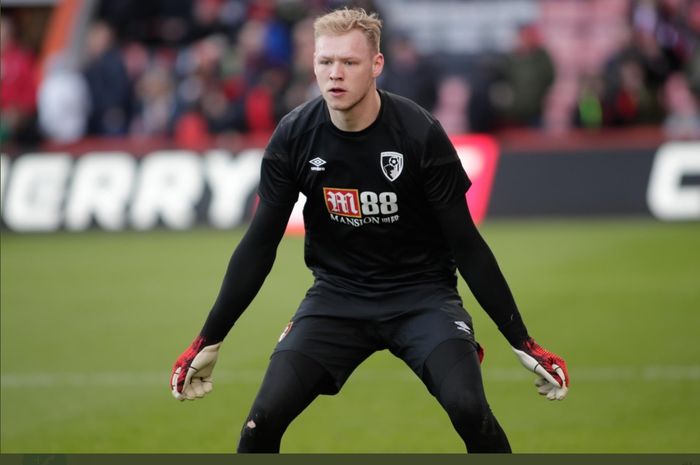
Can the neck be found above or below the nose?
below

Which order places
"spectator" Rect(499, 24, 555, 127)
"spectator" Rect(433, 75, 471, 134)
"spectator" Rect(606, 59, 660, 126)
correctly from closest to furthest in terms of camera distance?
"spectator" Rect(606, 59, 660, 126), "spectator" Rect(499, 24, 555, 127), "spectator" Rect(433, 75, 471, 134)

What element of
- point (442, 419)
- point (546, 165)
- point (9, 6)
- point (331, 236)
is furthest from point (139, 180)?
point (331, 236)

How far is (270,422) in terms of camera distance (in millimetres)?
5934

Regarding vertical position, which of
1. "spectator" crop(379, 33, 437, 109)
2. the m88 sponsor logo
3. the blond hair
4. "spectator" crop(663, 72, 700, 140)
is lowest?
"spectator" crop(663, 72, 700, 140)

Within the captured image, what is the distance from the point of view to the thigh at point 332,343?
245 inches

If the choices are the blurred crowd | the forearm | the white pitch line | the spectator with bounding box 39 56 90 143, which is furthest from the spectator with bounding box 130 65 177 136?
the forearm

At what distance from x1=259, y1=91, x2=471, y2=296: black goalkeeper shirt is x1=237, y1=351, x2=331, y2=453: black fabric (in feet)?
1.72

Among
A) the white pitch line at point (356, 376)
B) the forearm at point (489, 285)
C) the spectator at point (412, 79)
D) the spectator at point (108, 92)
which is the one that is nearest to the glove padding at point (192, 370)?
the forearm at point (489, 285)

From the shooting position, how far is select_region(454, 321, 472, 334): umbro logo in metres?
6.23

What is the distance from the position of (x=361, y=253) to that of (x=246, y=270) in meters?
0.61

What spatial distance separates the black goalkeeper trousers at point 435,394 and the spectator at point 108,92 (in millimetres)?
16027

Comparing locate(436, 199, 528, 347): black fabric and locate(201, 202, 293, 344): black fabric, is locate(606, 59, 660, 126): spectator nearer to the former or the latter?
locate(436, 199, 528, 347): black fabric

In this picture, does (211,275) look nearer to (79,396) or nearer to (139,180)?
(139,180)

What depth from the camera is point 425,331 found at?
6219mm
